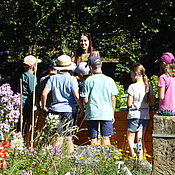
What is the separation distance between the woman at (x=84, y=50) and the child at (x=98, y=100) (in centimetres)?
85

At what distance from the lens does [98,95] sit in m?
5.88

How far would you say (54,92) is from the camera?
6000 millimetres

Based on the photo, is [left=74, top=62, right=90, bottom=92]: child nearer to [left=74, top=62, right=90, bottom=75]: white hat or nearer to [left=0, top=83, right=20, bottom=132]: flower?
[left=74, top=62, right=90, bottom=75]: white hat

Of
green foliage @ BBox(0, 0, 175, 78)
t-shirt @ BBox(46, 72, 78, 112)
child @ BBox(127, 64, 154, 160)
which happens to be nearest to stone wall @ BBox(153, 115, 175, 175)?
child @ BBox(127, 64, 154, 160)

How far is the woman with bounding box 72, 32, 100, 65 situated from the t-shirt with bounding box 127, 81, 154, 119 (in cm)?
90

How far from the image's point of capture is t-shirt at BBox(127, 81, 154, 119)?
20.0 ft

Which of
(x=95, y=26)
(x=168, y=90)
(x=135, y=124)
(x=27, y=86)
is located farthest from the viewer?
(x=95, y=26)

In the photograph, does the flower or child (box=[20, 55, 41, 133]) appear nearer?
the flower

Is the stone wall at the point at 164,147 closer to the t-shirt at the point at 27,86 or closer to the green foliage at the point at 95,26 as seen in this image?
the t-shirt at the point at 27,86

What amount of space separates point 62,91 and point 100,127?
0.69 m

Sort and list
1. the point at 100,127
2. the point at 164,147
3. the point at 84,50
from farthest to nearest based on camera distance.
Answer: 1. the point at 84,50
2. the point at 100,127
3. the point at 164,147

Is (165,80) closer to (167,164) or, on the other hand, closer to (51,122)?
(167,164)

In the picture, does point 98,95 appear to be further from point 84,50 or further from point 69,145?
point 84,50

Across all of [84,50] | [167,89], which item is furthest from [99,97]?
[84,50]
